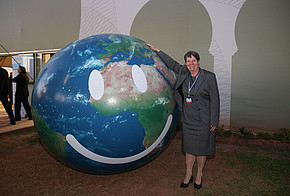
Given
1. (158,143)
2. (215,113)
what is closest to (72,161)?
(158,143)

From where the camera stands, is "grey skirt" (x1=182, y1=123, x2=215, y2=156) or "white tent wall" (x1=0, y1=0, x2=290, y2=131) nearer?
"grey skirt" (x1=182, y1=123, x2=215, y2=156)

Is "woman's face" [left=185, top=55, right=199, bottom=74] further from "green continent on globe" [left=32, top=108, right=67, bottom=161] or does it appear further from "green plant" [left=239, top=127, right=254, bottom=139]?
"green plant" [left=239, top=127, right=254, bottom=139]

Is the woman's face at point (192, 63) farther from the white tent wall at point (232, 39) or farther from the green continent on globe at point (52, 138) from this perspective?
the white tent wall at point (232, 39)

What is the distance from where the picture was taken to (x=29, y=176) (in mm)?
3096

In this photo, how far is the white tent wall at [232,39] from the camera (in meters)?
5.16

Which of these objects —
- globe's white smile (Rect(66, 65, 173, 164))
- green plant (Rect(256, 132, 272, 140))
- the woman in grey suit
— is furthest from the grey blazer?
green plant (Rect(256, 132, 272, 140))

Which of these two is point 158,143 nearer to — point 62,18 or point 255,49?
point 255,49

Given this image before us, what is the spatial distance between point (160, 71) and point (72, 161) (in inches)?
58.5

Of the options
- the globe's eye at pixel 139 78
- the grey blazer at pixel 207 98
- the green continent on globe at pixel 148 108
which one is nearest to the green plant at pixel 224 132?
the grey blazer at pixel 207 98

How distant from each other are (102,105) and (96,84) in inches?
9.0

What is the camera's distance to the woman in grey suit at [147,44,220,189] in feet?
8.33

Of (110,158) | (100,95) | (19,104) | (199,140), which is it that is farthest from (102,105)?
(19,104)

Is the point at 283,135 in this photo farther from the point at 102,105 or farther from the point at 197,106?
the point at 102,105

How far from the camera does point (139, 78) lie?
239cm
